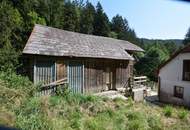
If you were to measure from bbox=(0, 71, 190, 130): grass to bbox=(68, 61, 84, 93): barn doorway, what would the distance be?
1680 mm

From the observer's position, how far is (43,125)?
7.88 meters

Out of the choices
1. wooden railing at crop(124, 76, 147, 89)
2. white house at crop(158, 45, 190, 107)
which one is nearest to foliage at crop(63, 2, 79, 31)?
white house at crop(158, 45, 190, 107)

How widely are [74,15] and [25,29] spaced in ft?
94.4

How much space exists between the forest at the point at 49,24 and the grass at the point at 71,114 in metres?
2.35

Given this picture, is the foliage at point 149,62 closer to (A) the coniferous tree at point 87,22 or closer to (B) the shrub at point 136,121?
(A) the coniferous tree at point 87,22

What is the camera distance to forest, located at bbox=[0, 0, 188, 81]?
1343 cm

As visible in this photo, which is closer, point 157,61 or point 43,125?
point 43,125

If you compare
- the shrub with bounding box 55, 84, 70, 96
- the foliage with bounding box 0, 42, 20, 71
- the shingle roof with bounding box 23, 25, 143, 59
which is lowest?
the shrub with bounding box 55, 84, 70, 96

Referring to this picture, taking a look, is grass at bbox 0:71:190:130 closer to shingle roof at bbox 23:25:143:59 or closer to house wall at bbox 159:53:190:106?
shingle roof at bbox 23:25:143:59

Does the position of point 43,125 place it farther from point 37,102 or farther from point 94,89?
point 94,89

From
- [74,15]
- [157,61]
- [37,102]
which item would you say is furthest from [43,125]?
[74,15]

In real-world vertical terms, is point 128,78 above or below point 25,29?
below

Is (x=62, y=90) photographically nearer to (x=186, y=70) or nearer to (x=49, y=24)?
(x=186, y=70)

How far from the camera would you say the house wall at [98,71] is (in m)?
14.6
